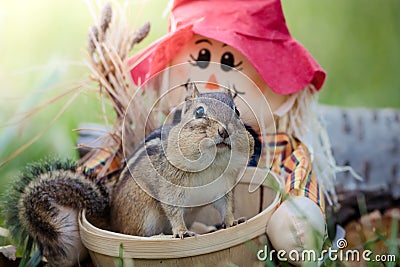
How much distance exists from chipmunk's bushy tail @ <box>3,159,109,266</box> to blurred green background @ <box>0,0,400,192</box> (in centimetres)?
40

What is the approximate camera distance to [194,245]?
107cm

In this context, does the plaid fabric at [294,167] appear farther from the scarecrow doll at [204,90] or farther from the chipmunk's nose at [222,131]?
the chipmunk's nose at [222,131]

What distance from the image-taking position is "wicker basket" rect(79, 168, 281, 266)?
1069 millimetres

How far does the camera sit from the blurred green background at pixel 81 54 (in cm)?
197

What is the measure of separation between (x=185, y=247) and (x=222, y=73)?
1.47 feet

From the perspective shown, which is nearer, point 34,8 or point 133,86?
point 133,86

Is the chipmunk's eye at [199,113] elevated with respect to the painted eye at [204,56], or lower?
elevated

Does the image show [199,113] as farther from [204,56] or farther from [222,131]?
[204,56]

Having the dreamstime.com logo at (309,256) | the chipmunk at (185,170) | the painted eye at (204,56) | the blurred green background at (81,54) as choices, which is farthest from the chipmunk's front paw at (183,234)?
the blurred green background at (81,54)

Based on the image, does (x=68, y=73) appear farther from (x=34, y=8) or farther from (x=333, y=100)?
(x=333, y=100)

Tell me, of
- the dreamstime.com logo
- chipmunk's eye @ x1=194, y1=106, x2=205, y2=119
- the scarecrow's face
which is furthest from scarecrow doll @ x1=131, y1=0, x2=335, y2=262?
chipmunk's eye @ x1=194, y1=106, x2=205, y2=119

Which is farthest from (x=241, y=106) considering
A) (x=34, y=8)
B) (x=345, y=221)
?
(x=34, y=8)

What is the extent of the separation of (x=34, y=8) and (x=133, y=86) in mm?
942

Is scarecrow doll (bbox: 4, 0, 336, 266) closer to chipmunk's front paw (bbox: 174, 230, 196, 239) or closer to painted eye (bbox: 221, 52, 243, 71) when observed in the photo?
painted eye (bbox: 221, 52, 243, 71)
